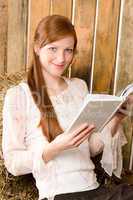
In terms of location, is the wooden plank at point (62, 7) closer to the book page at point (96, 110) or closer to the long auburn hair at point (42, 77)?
the long auburn hair at point (42, 77)

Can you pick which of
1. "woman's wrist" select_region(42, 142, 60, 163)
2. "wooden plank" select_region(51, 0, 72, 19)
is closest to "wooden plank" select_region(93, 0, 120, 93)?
"wooden plank" select_region(51, 0, 72, 19)

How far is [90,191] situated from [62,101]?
329 mm

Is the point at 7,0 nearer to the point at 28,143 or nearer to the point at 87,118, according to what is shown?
the point at 28,143

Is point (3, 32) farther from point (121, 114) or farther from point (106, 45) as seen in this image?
point (121, 114)

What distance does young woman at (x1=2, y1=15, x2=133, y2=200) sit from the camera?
1.34 meters

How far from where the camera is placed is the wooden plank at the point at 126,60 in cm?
165

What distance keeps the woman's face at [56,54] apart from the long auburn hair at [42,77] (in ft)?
0.05

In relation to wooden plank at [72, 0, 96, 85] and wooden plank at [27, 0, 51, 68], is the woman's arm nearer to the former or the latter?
wooden plank at [72, 0, 96, 85]

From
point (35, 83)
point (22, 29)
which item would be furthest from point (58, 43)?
point (22, 29)

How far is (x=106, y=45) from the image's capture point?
1740 mm

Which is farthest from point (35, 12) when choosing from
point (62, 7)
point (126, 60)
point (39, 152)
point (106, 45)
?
point (39, 152)

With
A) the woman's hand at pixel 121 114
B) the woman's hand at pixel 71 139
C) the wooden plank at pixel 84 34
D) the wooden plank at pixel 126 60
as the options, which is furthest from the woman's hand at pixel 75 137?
the wooden plank at pixel 84 34

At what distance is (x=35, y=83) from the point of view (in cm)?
142

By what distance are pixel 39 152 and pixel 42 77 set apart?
28 cm
